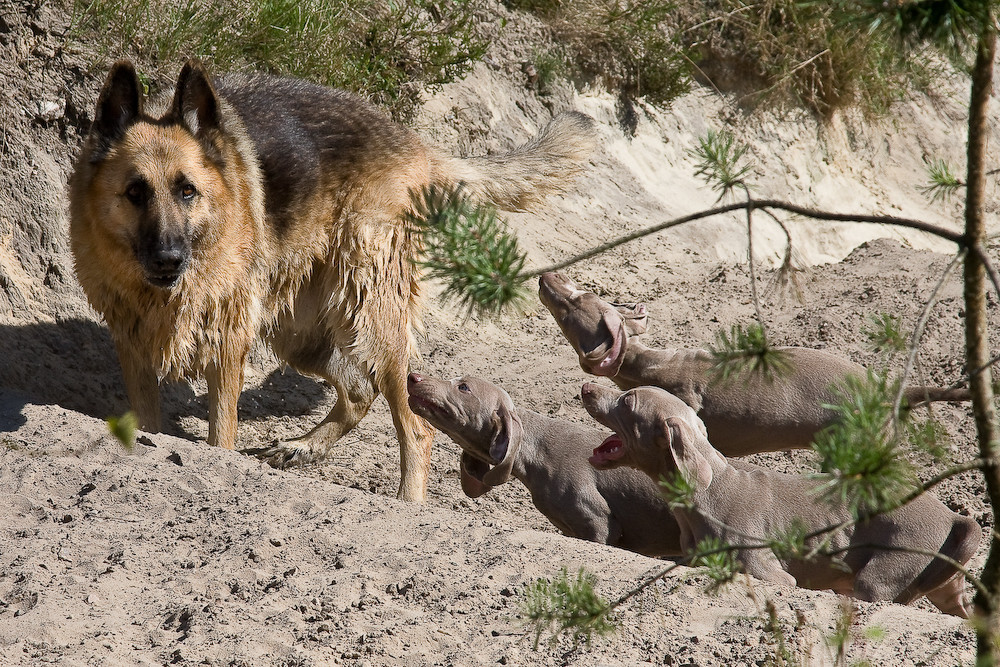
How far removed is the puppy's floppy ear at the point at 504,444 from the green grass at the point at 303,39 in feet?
11.9

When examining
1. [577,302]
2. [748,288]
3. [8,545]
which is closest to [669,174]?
[748,288]

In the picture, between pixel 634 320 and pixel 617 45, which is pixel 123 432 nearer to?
pixel 634 320

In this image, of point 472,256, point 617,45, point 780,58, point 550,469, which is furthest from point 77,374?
point 780,58

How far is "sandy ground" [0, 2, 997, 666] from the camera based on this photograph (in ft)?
11.2

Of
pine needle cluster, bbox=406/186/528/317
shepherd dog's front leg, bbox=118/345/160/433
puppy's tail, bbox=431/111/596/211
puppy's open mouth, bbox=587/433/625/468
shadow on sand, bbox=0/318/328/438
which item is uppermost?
pine needle cluster, bbox=406/186/528/317

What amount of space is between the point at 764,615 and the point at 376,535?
1.57 m

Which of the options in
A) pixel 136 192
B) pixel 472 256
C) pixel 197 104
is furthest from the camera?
pixel 197 104

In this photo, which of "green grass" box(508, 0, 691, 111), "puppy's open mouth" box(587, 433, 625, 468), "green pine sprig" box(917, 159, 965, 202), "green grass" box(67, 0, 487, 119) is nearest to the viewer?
"green pine sprig" box(917, 159, 965, 202)

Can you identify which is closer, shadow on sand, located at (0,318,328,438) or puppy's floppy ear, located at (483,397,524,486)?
puppy's floppy ear, located at (483,397,524,486)

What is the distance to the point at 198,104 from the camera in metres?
5.43

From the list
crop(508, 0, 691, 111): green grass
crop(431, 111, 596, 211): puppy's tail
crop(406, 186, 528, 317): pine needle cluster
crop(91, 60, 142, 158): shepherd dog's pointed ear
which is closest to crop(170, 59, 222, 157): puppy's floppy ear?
crop(91, 60, 142, 158): shepherd dog's pointed ear

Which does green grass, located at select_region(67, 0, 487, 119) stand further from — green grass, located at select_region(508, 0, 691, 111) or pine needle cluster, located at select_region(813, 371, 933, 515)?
pine needle cluster, located at select_region(813, 371, 933, 515)

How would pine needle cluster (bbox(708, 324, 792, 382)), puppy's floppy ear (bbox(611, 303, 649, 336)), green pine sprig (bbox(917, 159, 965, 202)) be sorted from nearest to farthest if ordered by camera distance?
1. pine needle cluster (bbox(708, 324, 792, 382))
2. green pine sprig (bbox(917, 159, 965, 202))
3. puppy's floppy ear (bbox(611, 303, 649, 336))

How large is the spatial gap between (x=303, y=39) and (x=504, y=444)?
3931 millimetres
